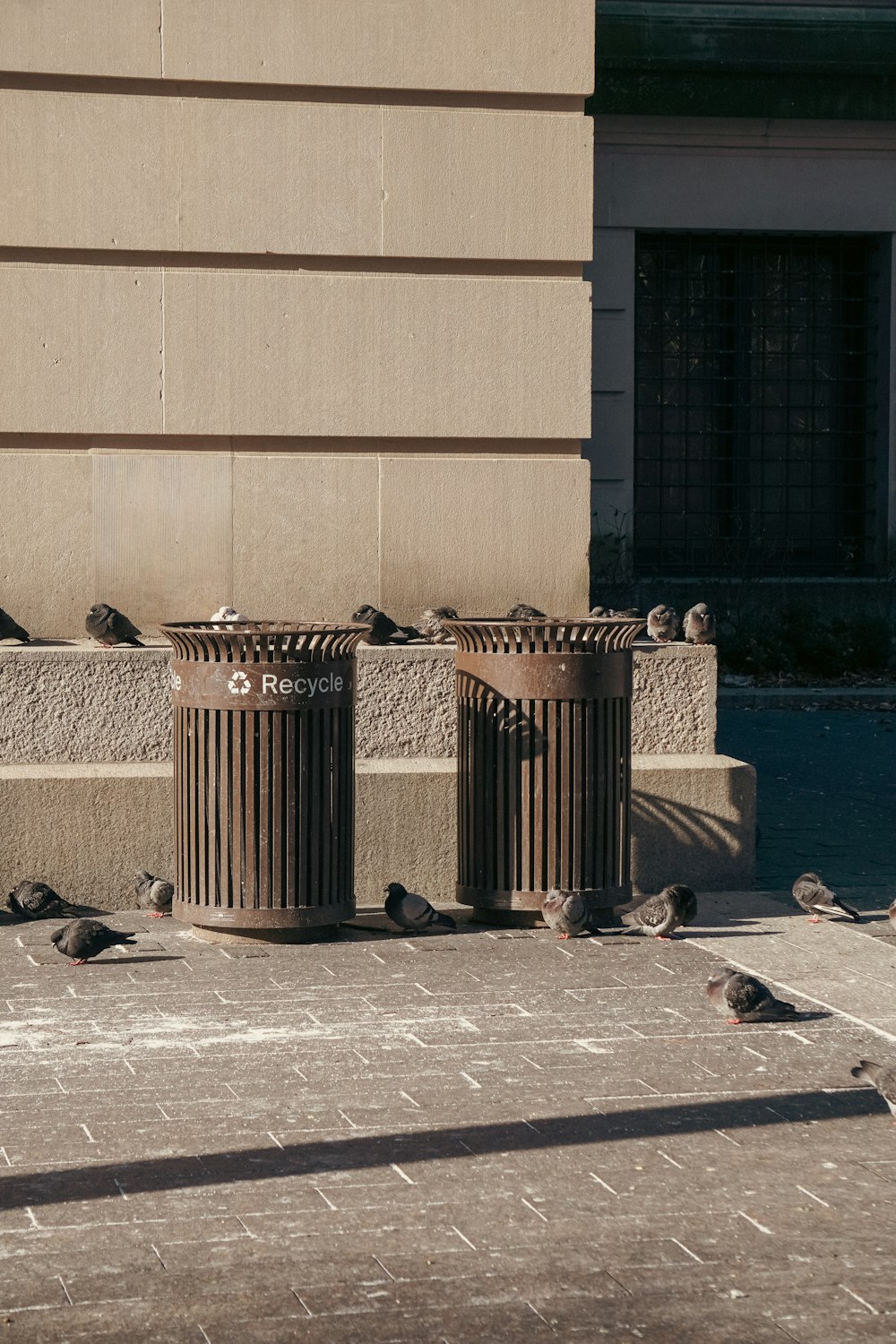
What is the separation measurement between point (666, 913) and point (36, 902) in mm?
2641

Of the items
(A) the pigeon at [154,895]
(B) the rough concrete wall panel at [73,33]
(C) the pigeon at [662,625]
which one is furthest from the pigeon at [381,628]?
(B) the rough concrete wall panel at [73,33]

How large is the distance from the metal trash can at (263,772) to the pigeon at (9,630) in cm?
127

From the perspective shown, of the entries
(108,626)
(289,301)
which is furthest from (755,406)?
(108,626)

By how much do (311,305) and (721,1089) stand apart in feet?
15.4

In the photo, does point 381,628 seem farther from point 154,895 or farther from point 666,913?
point 666,913

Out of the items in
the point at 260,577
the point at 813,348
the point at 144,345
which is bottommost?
the point at 260,577

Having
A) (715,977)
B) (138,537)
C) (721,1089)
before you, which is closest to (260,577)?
(138,537)

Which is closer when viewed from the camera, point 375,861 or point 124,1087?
point 124,1087

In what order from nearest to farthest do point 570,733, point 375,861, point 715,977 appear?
point 715,977 → point 570,733 → point 375,861

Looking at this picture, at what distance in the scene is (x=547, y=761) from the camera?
25.3 ft

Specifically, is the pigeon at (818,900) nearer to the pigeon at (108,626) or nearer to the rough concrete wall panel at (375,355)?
the rough concrete wall panel at (375,355)

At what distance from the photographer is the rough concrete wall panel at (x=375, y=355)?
28.6 feet

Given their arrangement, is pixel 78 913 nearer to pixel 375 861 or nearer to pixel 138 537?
pixel 375 861

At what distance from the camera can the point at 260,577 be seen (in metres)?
8.94
